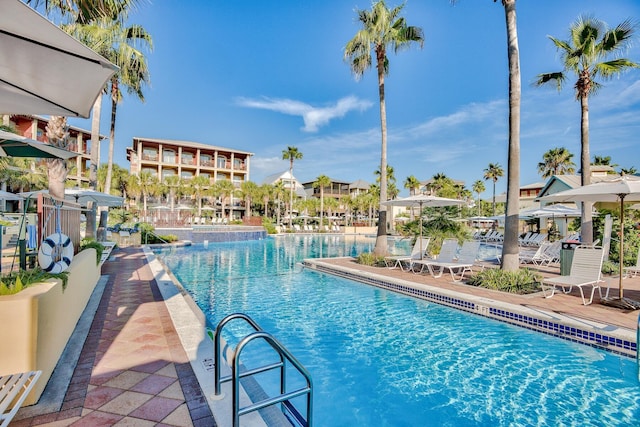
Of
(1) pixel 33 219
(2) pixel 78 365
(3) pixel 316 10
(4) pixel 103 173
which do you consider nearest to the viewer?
(2) pixel 78 365

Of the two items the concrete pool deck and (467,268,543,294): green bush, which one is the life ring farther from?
(467,268,543,294): green bush

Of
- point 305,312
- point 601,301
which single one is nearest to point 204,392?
point 305,312

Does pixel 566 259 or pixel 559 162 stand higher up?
pixel 559 162

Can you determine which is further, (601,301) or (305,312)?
(305,312)

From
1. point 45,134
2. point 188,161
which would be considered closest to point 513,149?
point 45,134

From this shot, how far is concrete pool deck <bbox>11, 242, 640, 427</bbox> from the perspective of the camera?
8.49 ft

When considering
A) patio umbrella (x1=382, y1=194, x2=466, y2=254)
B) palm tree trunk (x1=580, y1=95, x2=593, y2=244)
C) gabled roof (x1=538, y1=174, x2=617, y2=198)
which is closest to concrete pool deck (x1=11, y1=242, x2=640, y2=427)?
patio umbrella (x1=382, y1=194, x2=466, y2=254)

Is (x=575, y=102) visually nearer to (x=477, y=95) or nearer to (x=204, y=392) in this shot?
(x=477, y=95)

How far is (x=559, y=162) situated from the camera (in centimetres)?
3438

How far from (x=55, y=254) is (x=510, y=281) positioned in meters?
8.61

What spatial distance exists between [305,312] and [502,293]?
14.5 feet

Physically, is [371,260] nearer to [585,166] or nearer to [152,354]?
[585,166]

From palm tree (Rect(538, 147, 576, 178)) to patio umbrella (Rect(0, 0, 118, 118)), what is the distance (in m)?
42.0

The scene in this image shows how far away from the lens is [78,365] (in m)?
3.42
